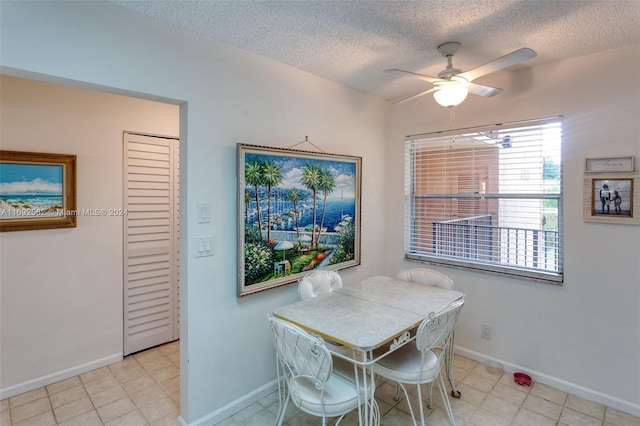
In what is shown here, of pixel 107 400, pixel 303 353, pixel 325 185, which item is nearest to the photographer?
pixel 303 353

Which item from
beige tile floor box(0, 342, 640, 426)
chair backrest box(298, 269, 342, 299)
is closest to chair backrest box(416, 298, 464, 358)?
beige tile floor box(0, 342, 640, 426)

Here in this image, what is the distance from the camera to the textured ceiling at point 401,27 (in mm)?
1781

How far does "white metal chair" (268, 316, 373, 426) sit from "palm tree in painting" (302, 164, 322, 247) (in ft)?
3.72

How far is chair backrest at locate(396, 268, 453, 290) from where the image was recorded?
2.63 metres

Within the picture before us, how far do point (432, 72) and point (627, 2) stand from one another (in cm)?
122

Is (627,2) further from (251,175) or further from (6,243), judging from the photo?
(6,243)

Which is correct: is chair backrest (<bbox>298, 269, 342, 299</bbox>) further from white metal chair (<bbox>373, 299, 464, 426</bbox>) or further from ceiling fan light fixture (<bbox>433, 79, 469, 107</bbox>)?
ceiling fan light fixture (<bbox>433, 79, 469, 107</bbox>)

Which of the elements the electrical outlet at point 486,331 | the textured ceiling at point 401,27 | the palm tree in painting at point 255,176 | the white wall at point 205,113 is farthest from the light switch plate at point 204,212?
the electrical outlet at point 486,331

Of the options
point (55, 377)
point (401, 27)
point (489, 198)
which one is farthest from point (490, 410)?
point (55, 377)

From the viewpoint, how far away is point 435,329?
1870mm

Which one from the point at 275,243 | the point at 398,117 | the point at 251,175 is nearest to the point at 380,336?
the point at 275,243

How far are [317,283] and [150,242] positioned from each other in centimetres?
168

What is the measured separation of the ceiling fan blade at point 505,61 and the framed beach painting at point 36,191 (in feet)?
9.80

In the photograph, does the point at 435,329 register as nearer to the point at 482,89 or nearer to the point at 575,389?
the point at 575,389
